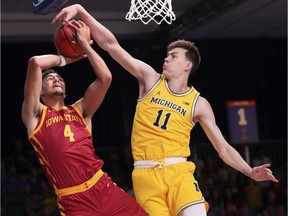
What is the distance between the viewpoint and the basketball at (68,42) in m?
6.01

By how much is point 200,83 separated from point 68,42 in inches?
508

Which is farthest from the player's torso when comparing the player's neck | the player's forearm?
the player's neck

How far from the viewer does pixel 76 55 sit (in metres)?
6.10

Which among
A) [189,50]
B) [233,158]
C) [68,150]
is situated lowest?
[233,158]

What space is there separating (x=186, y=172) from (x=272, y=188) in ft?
29.5

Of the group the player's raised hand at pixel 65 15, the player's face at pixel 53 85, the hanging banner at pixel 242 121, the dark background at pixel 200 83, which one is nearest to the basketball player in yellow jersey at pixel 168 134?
the player's raised hand at pixel 65 15

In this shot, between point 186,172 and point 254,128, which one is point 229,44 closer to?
point 254,128

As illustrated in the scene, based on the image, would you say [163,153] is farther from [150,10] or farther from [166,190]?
[150,10]

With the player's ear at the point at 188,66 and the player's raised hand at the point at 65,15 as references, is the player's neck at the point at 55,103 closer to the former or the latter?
the player's raised hand at the point at 65,15

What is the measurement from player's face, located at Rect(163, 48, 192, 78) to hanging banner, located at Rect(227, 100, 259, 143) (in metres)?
9.47

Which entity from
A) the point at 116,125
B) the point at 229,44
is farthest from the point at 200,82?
the point at 116,125

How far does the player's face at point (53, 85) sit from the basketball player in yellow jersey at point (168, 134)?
56cm

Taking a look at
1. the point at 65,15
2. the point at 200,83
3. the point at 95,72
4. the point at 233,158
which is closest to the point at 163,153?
the point at 233,158

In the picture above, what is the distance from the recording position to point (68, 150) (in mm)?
5879
